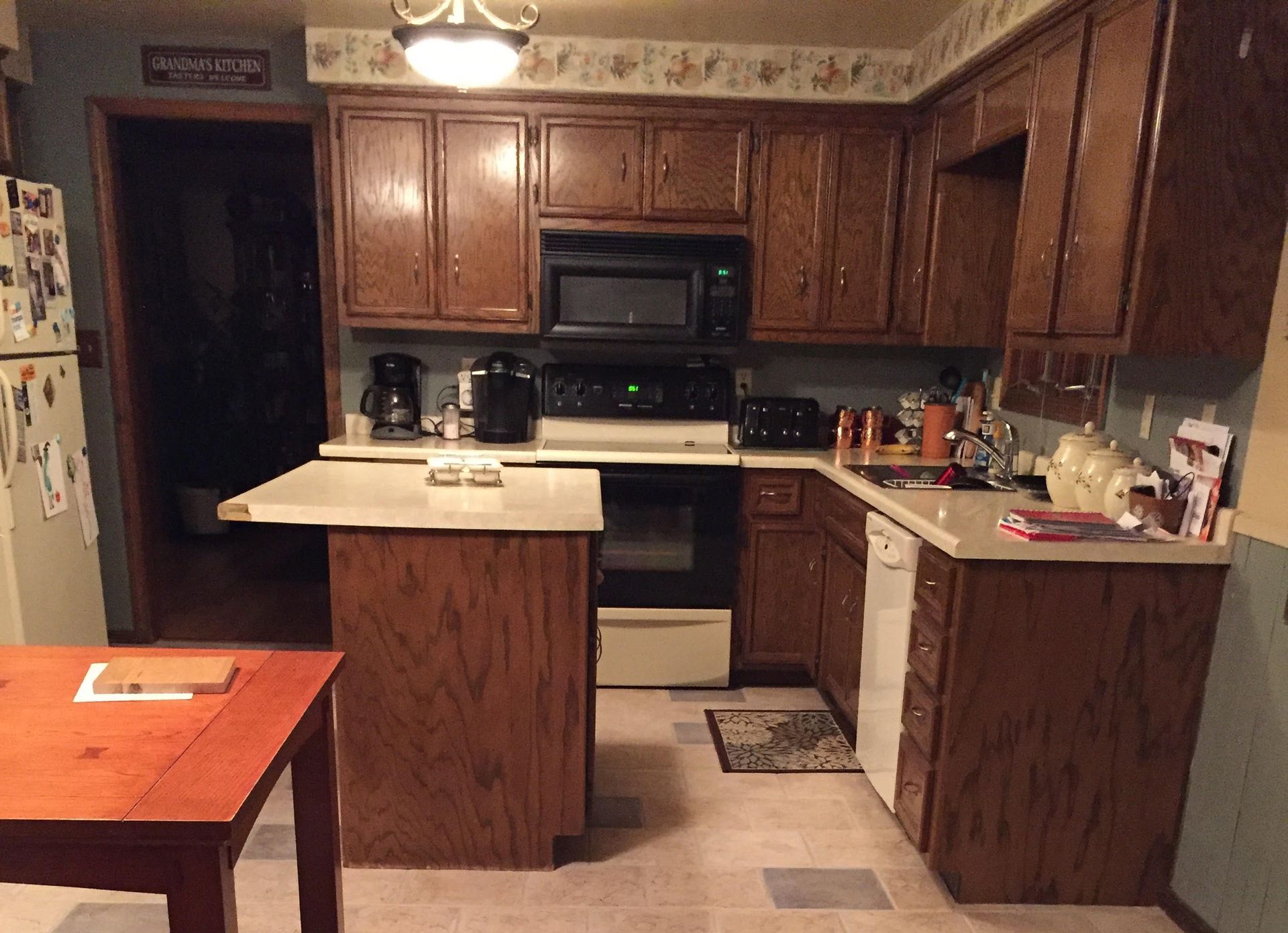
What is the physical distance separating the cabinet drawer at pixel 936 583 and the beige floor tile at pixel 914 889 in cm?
68

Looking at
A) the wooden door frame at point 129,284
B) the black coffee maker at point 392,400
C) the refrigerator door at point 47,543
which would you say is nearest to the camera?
the refrigerator door at point 47,543

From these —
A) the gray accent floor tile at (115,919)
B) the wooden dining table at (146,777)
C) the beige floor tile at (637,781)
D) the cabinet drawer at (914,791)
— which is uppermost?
the wooden dining table at (146,777)

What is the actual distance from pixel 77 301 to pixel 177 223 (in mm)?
2066

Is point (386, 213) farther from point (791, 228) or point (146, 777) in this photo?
point (146, 777)

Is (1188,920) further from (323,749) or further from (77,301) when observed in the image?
(77,301)

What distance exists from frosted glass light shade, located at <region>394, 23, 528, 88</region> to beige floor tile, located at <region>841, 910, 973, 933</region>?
84.3 inches

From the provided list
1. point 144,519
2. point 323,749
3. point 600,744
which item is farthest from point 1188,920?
point 144,519

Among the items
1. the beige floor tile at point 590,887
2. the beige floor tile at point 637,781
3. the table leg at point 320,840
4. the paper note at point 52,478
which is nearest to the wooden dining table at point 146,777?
the table leg at point 320,840

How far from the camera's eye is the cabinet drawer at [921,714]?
2.00m

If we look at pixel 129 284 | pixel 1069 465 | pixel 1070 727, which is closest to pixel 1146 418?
pixel 1069 465

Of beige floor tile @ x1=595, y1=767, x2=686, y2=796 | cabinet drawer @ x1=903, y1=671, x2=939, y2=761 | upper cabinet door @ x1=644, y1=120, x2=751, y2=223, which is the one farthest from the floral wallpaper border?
beige floor tile @ x1=595, y1=767, x2=686, y2=796

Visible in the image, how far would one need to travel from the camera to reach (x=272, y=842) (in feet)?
7.12

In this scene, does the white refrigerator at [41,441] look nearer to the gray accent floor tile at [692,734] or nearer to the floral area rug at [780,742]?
the gray accent floor tile at [692,734]

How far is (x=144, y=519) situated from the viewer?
3.42 m
